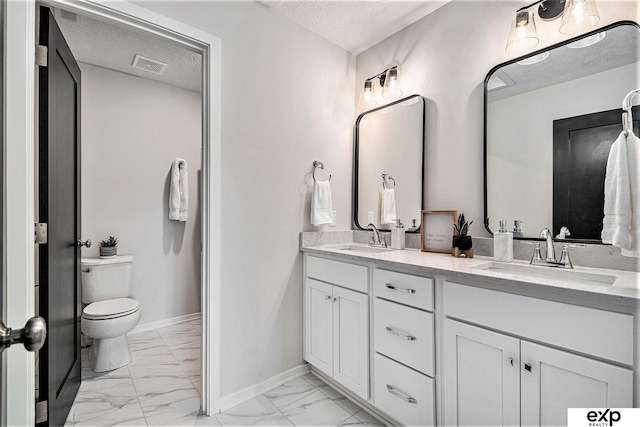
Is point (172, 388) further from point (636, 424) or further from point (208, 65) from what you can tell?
point (636, 424)

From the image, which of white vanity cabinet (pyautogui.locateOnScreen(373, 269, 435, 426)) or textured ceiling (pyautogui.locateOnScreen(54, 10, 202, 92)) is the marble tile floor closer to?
white vanity cabinet (pyautogui.locateOnScreen(373, 269, 435, 426))

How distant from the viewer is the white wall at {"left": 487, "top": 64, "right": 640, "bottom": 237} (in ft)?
4.59

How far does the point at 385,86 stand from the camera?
7.49 ft

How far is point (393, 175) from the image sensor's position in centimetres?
227

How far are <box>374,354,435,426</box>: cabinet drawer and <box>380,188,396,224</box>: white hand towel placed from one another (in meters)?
0.97

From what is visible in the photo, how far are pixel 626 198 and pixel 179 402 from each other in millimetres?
2405

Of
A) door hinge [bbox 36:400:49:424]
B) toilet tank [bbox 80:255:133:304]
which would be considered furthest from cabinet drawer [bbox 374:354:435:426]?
toilet tank [bbox 80:255:133:304]

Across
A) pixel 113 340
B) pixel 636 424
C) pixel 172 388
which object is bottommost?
pixel 172 388

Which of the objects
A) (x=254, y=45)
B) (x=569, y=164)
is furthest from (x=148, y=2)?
(x=569, y=164)

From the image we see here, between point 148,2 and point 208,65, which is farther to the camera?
point 208,65

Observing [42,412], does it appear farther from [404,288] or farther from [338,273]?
[404,288]

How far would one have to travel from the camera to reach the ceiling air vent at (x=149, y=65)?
2.65 m

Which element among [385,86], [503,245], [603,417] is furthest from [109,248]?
[603,417]

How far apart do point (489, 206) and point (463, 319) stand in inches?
29.0
